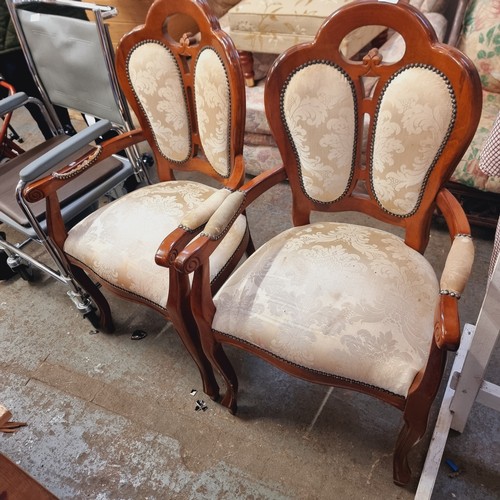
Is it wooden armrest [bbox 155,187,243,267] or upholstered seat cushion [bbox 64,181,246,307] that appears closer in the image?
→ wooden armrest [bbox 155,187,243,267]

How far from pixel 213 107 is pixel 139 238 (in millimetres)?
416

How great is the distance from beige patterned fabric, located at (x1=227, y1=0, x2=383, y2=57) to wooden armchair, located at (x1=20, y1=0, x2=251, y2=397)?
0.68m

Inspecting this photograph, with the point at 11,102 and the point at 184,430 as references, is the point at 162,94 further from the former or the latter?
the point at 184,430

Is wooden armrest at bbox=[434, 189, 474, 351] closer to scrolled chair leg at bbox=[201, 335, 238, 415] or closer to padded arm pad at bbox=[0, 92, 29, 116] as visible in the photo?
scrolled chair leg at bbox=[201, 335, 238, 415]

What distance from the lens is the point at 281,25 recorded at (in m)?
1.77

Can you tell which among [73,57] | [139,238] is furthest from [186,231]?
[73,57]

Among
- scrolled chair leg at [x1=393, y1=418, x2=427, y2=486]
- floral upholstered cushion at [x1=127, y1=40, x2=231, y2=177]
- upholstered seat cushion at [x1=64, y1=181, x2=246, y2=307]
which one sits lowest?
scrolled chair leg at [x1=393, y1=418, x2=427, y2=486]

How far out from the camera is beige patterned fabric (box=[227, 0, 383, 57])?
1.70 meters

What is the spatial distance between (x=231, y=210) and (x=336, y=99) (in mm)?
354

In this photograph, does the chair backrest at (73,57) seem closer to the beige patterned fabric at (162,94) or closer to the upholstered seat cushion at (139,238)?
the beige patterned fabric at (162,94)

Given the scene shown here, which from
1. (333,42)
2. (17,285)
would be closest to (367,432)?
(333,42)

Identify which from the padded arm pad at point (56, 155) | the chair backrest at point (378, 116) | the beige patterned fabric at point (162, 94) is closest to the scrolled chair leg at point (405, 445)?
the chair backrest at point (378, 116)

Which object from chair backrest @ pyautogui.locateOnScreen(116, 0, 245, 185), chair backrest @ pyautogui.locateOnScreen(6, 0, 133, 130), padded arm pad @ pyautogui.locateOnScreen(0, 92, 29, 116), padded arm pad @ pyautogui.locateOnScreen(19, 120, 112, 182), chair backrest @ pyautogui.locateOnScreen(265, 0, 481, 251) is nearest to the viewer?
chair backrest @ pyautogui.locateOnScreen(265, 0, 481, 251)

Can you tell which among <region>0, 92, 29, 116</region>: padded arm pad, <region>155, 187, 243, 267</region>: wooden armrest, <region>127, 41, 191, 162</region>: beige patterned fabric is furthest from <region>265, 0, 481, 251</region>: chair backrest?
<region>0, 92, 29, 116</region>: padded arm pad
